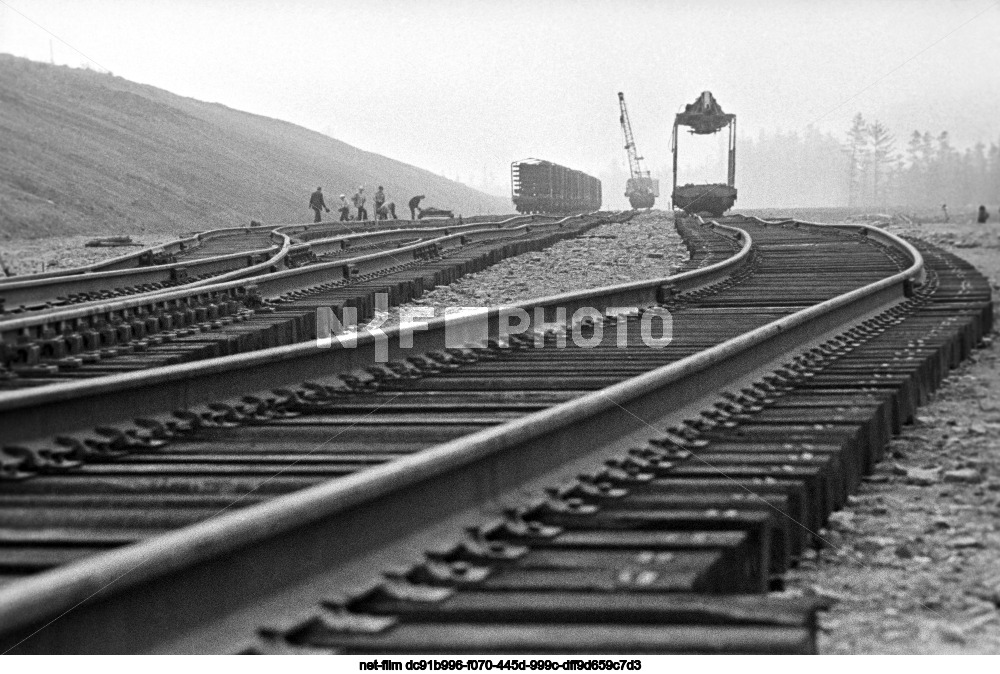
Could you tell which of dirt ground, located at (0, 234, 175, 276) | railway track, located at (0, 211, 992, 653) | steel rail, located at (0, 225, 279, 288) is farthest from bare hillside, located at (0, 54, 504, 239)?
railway track, located at (0, 211, 992, 653)

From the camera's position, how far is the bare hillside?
4828 centimetres

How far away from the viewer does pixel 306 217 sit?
2618 inches

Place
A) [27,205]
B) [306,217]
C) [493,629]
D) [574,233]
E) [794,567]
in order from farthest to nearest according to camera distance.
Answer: [306,217]
[27,205]
[574,233]
[794,567]
[493,629]

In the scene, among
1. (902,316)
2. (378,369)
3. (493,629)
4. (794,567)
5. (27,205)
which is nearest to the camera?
(493,629)

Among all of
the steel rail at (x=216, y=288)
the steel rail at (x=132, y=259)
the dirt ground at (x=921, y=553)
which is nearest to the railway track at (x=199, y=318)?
the steel rail at (x=216, y=288)

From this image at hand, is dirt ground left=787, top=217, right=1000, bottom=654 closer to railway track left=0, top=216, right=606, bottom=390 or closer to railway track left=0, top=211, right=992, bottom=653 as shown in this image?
railway track left=0, top=211, right=992, bottom=653

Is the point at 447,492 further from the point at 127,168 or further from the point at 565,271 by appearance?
the point at 127,168

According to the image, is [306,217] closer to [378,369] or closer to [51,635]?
[378,369]

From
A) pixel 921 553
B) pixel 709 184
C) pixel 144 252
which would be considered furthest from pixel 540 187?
pixel 921 553

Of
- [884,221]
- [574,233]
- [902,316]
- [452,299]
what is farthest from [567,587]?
[884,221]

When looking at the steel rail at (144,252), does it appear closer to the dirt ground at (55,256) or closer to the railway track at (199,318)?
the railway track at (199,318)

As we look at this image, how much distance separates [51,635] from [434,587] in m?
0.97

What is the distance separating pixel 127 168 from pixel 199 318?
184 ft

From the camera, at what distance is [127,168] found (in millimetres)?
63250
